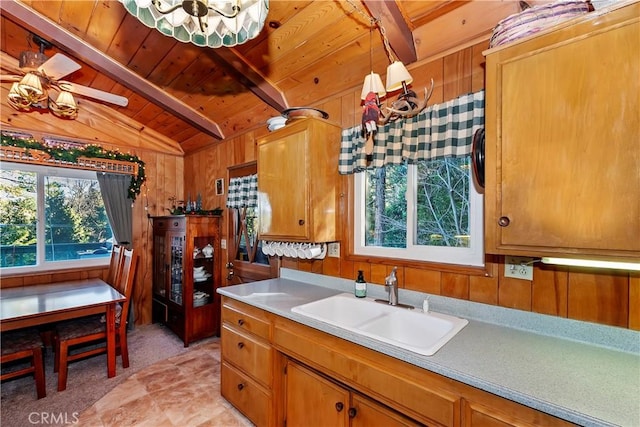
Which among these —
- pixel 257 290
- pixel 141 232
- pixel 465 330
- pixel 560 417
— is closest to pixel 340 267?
pixel 257 290

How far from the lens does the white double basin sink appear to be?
1.37 metres

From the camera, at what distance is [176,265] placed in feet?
10.9

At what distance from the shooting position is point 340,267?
7.08 feet

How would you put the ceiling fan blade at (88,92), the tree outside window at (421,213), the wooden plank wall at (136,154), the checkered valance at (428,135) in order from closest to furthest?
the checkered valance at (428,135)
the tree outside window at (421,213)
the ceiling fan blade at (88,92)
the wooden plank wall at (136,154)

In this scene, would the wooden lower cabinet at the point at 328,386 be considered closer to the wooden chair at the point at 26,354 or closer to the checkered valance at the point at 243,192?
the checkered valance at the point at 243,192

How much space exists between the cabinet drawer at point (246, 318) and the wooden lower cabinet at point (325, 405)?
252 millimetres

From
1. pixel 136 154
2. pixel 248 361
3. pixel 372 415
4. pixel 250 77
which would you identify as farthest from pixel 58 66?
pixel 372 415

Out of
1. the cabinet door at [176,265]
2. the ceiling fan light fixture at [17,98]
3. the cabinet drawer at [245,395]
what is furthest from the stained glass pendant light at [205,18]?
the cabinet door at [176,265]

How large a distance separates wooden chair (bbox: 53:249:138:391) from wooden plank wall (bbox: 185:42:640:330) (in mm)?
1529

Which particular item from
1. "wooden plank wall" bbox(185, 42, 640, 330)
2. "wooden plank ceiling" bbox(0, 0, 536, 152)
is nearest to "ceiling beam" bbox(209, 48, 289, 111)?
"wooden plank ceiling" bbox(0, 0, 536, 152)

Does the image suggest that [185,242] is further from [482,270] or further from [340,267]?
[482,270]

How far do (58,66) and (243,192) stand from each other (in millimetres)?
1700

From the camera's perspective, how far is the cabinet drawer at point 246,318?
Answer: 5.79 feet

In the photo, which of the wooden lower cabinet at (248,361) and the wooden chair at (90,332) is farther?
the wooden chair at (90,332)
